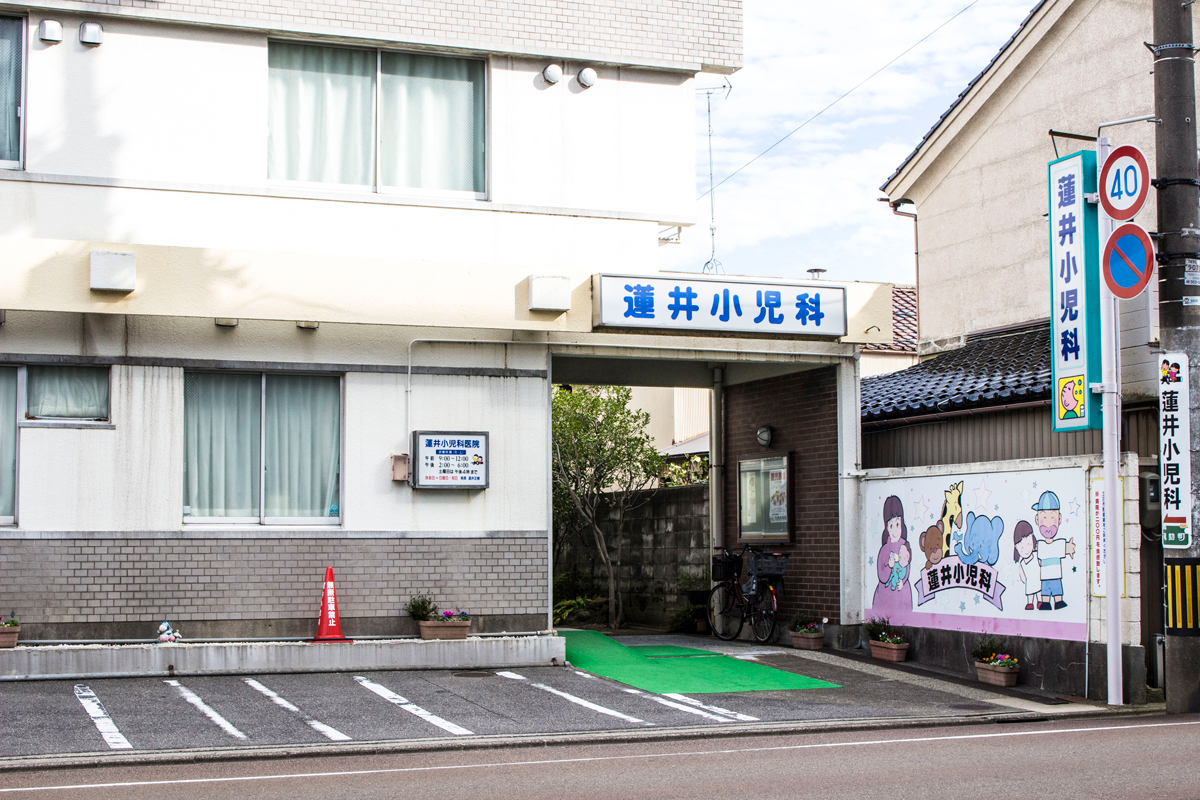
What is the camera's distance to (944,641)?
14.6 m

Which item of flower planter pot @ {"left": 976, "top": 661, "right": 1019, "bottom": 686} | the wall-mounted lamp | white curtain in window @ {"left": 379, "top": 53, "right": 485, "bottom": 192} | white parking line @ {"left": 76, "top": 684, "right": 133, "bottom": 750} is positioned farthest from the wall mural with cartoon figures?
the wall-mounted lamp

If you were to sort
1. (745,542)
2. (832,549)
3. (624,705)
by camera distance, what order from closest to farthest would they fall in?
(624,705) < (832,549) < (745,542)

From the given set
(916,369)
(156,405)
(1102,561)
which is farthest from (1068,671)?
(156,405)

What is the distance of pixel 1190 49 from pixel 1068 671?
6457 mm

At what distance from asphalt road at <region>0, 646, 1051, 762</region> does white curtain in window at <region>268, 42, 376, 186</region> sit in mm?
5922

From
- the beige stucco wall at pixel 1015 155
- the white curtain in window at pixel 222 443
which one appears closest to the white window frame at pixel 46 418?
the white curtain in window at pixel 222 443

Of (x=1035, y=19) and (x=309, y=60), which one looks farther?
(x=1035, y=19)

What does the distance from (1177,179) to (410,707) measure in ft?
30.2

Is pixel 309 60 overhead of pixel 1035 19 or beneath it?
beneath

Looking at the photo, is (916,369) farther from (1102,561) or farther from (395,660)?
(395,660)

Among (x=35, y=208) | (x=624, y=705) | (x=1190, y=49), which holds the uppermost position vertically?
(x=1190, y=49)

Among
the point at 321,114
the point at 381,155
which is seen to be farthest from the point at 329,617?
the point at 321,114

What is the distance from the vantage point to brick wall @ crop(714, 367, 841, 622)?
54.5 feet

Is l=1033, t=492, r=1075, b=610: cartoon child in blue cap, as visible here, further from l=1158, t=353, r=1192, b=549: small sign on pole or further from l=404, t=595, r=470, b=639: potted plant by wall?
l=404, t=595, r=470, b=639: potted plant by wall
